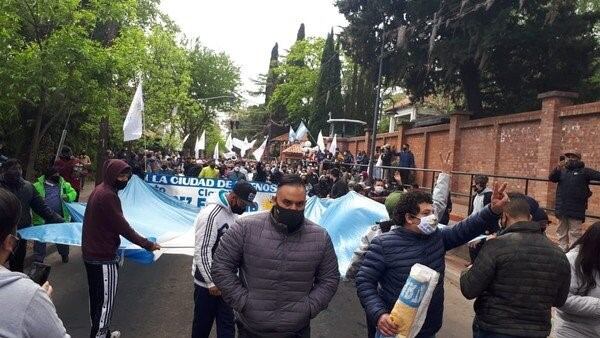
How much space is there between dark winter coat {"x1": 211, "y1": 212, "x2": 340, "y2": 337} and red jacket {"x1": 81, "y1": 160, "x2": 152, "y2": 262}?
73.6 inches

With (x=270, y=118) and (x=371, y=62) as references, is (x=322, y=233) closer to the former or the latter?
(x=371, y=62)

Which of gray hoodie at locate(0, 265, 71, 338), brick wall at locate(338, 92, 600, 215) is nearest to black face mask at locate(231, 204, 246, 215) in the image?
gray hoodie at locate(0, 265, 71, 338)

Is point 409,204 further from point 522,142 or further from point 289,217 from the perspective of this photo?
point 522,142

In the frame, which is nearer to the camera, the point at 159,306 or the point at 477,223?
the point at 477,223

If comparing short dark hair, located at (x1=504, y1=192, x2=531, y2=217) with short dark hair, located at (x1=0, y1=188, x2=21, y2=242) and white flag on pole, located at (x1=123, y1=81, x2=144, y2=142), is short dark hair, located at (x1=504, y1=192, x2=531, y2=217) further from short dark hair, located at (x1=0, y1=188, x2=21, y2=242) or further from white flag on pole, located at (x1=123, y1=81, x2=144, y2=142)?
white flag on pole, located at (x1=123, y1=81, x2=144, y2=142)

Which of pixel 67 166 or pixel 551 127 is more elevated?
pixel 551 127

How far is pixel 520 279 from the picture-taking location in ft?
10.7

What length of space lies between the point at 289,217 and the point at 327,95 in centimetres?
4442

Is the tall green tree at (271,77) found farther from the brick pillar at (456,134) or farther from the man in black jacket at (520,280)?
the man in black jacket at (520,280)

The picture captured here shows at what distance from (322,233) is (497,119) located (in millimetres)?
15279

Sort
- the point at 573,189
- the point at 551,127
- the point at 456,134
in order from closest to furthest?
the point at 573,189, the point at 551,127, the point at 456,134

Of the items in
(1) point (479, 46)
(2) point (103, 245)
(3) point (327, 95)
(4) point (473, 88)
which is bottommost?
(2) point (103, 245)

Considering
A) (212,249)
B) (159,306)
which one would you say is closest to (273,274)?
(212,249)

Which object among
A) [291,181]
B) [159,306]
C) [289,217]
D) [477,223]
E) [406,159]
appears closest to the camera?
[289,217]
